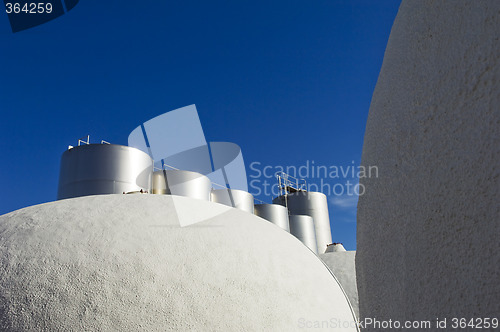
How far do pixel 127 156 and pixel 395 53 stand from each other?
37.9 feet

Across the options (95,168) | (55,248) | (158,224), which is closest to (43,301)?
(55,248)

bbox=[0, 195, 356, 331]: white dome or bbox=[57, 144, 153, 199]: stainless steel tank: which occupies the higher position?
bbox=[57, 144, 153, 199]: stainless steel tank

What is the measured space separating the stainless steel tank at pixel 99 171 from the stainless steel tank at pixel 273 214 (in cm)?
953

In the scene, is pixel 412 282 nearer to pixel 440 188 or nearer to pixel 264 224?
pixel 440 188

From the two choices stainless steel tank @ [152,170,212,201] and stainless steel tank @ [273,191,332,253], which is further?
stainless steel tank @ [273,191,332,253]

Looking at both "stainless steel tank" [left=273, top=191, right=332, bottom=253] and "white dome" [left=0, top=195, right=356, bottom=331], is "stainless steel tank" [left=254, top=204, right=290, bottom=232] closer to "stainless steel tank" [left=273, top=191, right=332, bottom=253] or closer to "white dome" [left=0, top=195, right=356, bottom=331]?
"stainless steel tank" [left=273, top=191, right=332, bottom=253]

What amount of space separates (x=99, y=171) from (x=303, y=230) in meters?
14.1

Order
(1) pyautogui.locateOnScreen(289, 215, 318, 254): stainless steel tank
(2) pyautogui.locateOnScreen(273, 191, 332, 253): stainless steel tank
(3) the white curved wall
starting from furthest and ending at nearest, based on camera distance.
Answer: (2) pyautogui.locateOnScreen(273, 191, 332, 253): stainless steel tank, (1) pyautogui.locateOnScreen(289, 215, 318, 254): stainless steel tank, (3) the white curved wall

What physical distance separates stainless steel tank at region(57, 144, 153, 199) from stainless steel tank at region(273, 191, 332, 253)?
15.2 metres

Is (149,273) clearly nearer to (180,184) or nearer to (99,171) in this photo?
(99,171)

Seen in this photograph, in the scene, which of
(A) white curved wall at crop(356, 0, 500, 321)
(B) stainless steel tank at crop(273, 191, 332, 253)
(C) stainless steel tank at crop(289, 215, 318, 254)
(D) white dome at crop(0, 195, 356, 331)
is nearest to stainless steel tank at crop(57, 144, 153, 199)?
(D) white dome at crop(0, 195, 356, 331)

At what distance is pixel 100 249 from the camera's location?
459 centimetres

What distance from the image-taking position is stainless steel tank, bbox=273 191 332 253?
2588cm

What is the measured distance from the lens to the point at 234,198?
62.1ft
